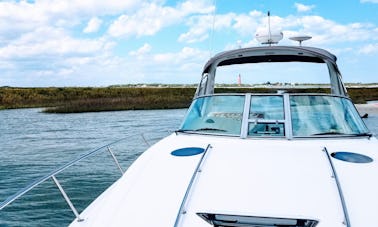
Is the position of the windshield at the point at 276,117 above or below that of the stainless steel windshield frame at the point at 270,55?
below

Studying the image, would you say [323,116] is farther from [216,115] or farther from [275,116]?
[216,115]

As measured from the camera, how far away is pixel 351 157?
3.80 meters

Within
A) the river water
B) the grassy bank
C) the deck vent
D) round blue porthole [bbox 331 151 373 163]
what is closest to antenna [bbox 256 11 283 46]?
the river water

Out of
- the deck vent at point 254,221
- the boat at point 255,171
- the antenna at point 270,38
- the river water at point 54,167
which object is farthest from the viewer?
the river water at point 54,167

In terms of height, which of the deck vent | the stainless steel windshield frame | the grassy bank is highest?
the grassy bank

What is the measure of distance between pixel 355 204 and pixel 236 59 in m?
3.57

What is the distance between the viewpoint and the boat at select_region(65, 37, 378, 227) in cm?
→ 294

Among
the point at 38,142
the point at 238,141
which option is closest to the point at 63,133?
the point at 38,142

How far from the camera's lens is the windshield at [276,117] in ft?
14.9

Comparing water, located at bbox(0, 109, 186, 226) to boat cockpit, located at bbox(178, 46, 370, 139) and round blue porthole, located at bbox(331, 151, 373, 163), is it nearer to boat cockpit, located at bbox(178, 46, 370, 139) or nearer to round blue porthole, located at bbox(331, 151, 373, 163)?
boat cockpit, located at bbox(178, 46, 370, 139)

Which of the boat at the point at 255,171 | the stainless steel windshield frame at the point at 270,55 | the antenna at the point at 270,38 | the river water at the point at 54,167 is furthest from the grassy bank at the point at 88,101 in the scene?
the boat at the point at 255,171

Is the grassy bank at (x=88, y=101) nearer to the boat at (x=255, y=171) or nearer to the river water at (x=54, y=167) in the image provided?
the river water at (x=54, y=167)

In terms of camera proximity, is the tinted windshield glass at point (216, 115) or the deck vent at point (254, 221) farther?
the tinted windshield glass at point (216, 115)

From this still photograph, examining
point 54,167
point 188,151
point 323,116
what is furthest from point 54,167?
point 323,116
